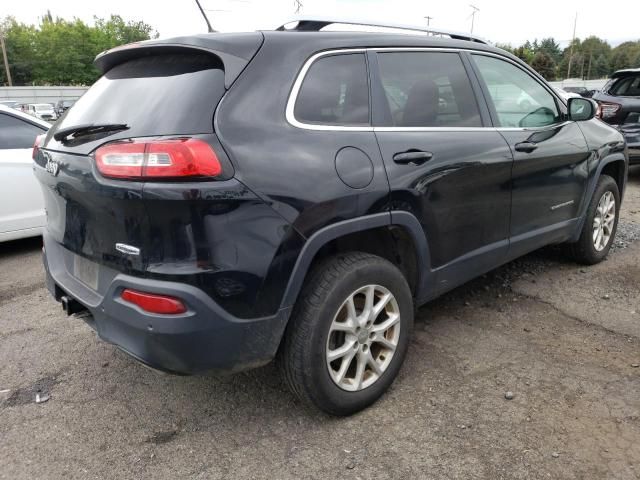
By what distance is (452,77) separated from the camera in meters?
3.32

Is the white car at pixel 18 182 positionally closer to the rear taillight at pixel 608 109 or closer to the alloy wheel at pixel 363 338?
the alloy wheel at pixel 363 338

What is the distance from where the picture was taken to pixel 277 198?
2.26 m

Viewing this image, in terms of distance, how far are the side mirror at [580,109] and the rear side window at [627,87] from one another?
5423mm

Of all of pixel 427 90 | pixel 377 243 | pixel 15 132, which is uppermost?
pixel 427 90

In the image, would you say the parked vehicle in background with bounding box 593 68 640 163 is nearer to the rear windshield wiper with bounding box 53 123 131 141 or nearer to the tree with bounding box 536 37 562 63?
the rear windshield wiper with bounding box 53 123 131 141

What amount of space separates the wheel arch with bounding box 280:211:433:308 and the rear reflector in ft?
1.46

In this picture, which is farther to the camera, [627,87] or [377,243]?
[627,87]

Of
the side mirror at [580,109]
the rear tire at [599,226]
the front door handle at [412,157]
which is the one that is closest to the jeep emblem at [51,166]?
the front door handle at [412,157]

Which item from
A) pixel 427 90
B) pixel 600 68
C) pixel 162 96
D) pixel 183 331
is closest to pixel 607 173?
pixel 427 90

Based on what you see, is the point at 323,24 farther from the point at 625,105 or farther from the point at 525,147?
the point at 625,105

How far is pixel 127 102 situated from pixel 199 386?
5.12ft

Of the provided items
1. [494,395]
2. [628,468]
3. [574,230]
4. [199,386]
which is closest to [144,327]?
[199,386]

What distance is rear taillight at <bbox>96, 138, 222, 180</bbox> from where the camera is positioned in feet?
6.97

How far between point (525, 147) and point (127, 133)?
251 cm
